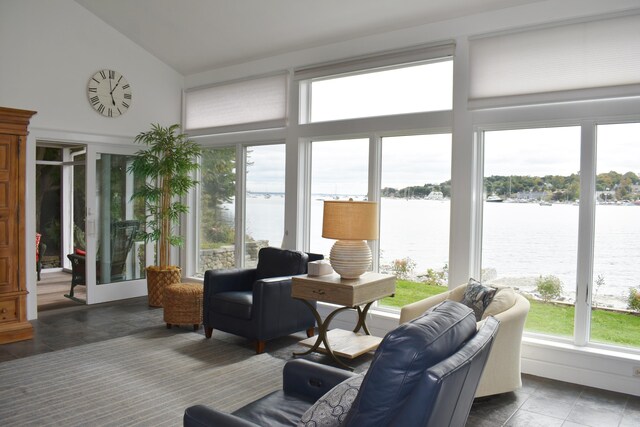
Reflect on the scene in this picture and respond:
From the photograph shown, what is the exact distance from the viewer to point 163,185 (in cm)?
622

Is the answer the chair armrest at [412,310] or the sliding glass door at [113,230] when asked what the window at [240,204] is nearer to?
the sliding glass door at [113,230]

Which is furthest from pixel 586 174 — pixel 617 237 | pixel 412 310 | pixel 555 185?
pixel 412 310

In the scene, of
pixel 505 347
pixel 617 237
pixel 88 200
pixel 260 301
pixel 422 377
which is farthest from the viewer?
pixel 88 200

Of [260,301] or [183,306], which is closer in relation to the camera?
[260,301]

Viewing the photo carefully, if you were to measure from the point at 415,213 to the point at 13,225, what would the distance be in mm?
3930

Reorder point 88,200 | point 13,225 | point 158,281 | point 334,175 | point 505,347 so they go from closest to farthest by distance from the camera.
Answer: point 505,347 < point 13,225 < point 334,175 < point 158,281 < point 88,200

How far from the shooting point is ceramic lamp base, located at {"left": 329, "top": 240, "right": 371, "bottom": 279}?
13.0ft

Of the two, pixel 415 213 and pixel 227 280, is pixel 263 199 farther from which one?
pixel 415 213

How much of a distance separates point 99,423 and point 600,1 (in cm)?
457

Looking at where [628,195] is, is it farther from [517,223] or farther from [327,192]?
[327,192]

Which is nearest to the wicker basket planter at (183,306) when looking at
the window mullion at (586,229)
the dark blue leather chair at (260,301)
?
the dark blue leather chair at (260,301)

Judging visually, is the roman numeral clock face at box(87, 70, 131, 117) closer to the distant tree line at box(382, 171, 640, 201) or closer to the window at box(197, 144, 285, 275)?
the window at box(197, 144, 285, 275)

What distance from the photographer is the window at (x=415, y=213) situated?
183 inches

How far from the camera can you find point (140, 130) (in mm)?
6484
